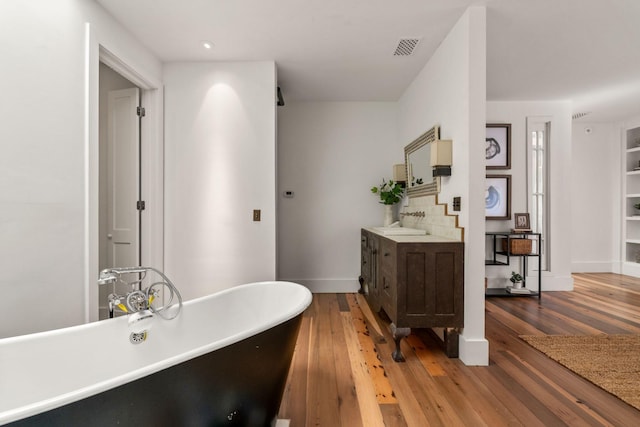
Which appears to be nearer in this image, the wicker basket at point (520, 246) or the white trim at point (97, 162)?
the white trim at point (97, 162)

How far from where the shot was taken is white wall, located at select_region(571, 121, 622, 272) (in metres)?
5.09

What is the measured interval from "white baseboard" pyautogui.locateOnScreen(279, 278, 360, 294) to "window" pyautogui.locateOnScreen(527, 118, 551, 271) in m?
2.58

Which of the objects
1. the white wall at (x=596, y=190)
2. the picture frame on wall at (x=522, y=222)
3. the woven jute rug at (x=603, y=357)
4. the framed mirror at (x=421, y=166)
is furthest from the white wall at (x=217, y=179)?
the white wall at (x=596, y=190)

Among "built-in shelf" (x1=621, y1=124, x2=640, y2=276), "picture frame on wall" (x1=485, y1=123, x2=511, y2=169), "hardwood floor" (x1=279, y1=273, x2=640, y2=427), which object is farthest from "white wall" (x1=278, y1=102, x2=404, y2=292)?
"built-in shelf" (x1=621, y1=124, x2=640, y2=276)

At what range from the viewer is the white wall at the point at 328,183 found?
13.6ft

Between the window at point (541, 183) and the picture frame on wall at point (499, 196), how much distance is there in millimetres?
410

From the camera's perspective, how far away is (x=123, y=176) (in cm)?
294

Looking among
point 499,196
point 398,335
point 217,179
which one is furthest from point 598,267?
point 217,179

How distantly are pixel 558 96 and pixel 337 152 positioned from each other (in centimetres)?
292

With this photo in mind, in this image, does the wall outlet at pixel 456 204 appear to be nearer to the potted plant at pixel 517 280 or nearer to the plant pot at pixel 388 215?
the plant pot at pixel 388 215

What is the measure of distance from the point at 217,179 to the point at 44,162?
1379mm

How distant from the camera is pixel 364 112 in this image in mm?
4172

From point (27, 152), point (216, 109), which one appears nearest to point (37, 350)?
point (27, 152)

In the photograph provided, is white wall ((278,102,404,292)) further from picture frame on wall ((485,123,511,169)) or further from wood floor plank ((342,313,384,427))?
wood floor plank ((342,313,384,427))
